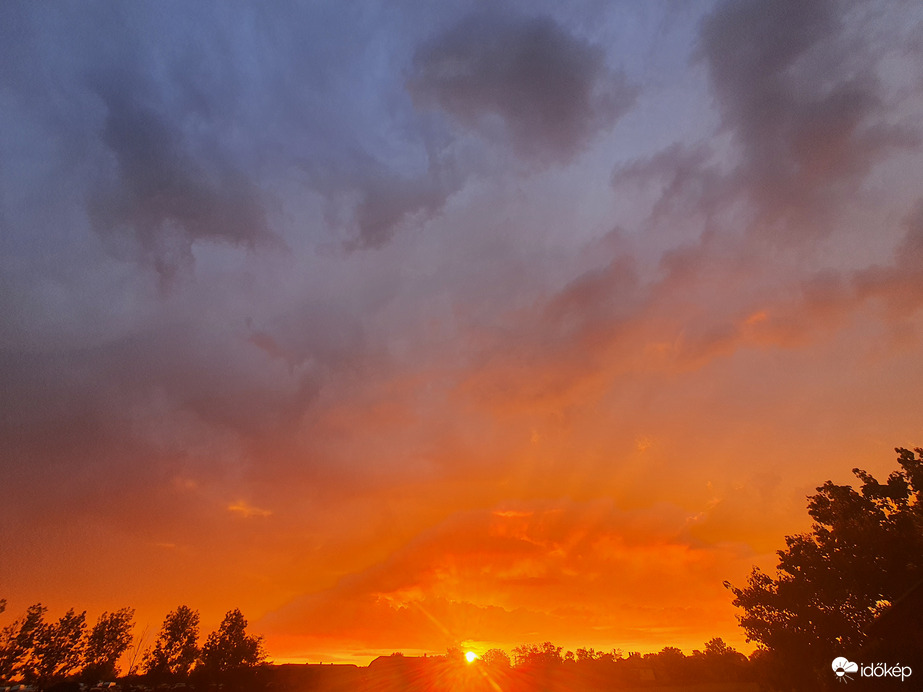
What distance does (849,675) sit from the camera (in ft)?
136

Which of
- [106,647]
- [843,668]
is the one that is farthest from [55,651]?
[843,668]

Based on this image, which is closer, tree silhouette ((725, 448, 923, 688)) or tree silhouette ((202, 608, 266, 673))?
tree silhouette ((725, 448, 923, 688))

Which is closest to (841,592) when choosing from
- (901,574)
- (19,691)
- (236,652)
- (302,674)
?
(901,574)

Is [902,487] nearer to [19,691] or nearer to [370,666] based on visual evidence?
[370,666]

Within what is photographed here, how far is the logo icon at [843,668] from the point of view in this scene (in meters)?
41.6

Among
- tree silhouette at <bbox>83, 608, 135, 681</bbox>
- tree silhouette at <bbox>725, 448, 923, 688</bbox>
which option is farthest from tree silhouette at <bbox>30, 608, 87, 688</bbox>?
tree silhouette at <bbox>725, 448, 923, 688</bbox>

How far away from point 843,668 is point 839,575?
833 cm

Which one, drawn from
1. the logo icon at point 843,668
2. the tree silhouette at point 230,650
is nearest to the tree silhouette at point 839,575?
the logo icon at point 843,668

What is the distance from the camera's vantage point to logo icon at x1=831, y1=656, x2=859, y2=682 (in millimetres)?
41594

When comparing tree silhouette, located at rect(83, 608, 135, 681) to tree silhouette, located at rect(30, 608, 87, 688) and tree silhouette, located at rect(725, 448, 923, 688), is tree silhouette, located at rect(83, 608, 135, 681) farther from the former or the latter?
tree silhouette, located at rect(725, 448, 923, 688)

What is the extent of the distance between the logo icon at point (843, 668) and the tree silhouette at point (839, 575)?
0.88 m

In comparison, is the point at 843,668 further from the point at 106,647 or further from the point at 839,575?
the point at 106,647

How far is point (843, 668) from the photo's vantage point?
42.5 meters

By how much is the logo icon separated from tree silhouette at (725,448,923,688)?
0.88 m
